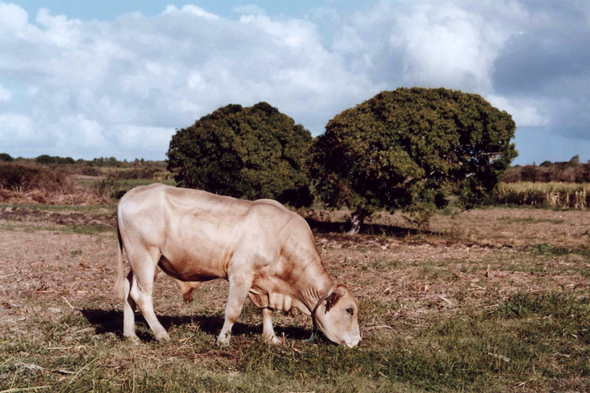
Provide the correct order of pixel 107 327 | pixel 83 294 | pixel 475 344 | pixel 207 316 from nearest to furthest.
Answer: pixel 475 344, pixel 107 327, pixel 207 316, pixel 83 294

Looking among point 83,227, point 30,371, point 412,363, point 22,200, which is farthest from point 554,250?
point 22,200

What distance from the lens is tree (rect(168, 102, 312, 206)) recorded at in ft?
73.1

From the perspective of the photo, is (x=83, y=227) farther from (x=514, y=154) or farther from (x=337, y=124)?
(x=514, y=154)

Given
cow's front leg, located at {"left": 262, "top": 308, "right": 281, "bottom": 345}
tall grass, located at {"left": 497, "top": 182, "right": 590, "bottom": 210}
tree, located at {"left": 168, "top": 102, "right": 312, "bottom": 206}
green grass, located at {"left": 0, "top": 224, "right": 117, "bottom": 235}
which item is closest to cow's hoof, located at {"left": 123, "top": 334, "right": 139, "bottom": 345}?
cow's front leg, located at {"left": 262, "top": 308, "right": 281, "bottom": 345}

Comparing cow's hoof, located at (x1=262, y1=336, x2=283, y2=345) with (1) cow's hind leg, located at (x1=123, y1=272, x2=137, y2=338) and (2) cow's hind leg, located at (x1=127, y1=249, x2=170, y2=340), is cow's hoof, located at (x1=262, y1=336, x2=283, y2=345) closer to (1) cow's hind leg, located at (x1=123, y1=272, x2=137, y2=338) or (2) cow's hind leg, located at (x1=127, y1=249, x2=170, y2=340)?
(2) cow's hind leg, located at (x1=127, y1=249, x2=170, y2=340)

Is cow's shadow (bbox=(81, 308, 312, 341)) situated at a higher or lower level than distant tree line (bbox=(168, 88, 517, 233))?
lower

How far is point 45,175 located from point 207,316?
103 ft

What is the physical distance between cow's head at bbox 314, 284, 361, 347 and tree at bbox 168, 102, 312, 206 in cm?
1564

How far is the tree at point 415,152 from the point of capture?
17438mm

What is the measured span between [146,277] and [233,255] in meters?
1.23

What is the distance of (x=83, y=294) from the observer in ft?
31.6

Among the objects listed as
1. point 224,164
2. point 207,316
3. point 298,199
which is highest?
point 224,164

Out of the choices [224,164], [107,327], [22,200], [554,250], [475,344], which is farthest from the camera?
[22,200]

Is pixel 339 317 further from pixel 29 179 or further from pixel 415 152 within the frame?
pixel 29 179
